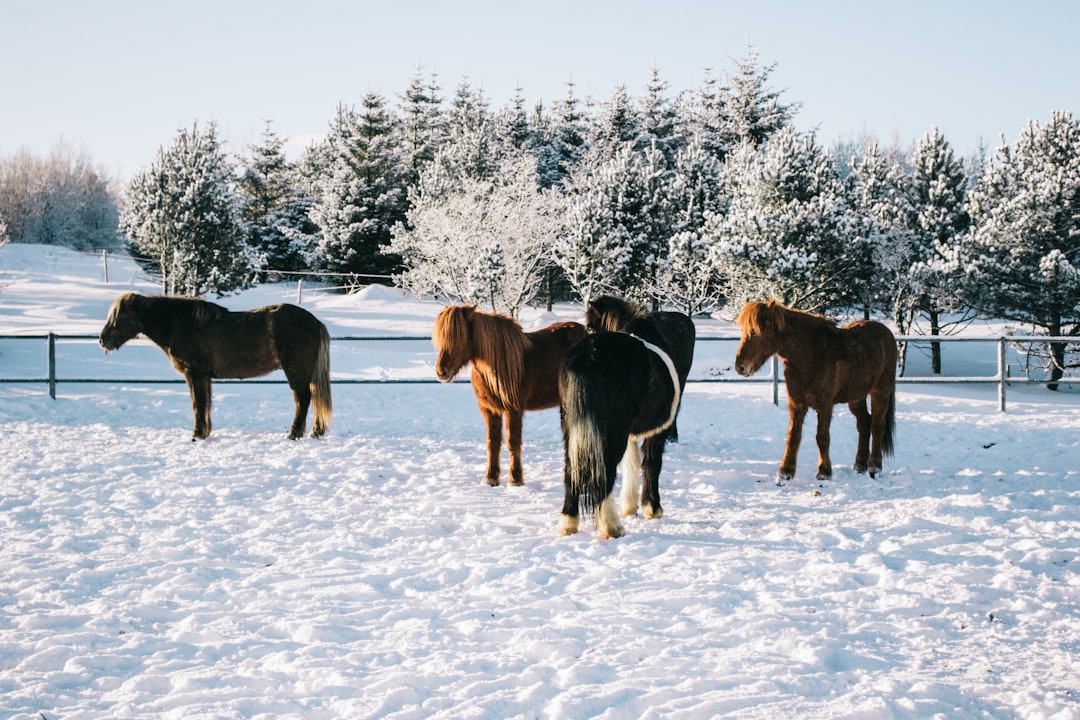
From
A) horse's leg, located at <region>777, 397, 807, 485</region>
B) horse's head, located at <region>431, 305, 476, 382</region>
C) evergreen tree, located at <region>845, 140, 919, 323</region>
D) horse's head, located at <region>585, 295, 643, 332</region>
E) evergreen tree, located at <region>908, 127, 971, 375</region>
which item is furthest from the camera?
evergreen tree, located at <region>908, 127, 971, 375</region>

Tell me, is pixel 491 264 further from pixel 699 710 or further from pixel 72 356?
pixel 699 710

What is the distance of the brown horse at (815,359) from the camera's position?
636 cm

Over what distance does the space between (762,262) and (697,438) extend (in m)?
11.6

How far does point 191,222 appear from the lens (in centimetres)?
2252

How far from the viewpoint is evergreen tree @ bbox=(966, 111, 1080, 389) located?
55.2 feet

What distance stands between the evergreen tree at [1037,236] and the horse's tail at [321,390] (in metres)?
15.7

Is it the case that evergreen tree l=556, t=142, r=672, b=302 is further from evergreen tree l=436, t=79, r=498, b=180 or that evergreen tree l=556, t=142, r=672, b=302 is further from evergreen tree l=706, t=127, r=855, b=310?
evergreen tree l=436, t=79, r=498, b=180

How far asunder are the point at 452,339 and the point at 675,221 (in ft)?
66.5

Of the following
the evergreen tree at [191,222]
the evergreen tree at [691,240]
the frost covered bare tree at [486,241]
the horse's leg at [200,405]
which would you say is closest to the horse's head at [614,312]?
the horse's leg at [200,405]

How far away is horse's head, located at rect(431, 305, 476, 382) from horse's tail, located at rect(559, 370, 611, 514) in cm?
160

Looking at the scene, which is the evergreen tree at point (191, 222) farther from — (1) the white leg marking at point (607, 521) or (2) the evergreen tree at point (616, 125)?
(1) the white leg marking at point (607, 521)

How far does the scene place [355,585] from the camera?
13.3 feet

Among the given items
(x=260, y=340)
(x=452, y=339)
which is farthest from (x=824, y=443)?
(x=260, y=340)

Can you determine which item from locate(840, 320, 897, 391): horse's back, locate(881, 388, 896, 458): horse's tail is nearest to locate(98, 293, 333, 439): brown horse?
locate(840, 320, 897, 391): horse's back
